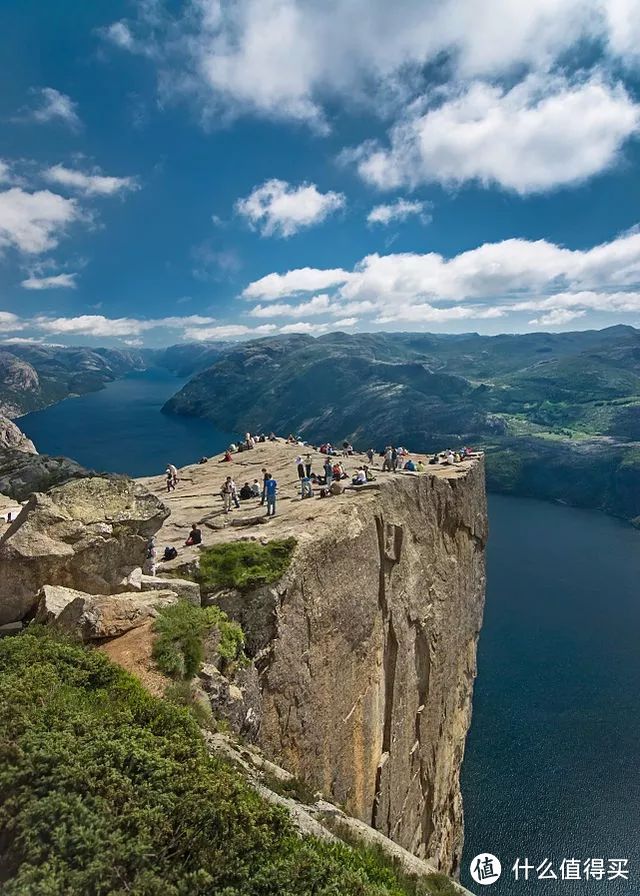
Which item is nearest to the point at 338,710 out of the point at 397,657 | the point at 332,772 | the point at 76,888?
the point at 332,772

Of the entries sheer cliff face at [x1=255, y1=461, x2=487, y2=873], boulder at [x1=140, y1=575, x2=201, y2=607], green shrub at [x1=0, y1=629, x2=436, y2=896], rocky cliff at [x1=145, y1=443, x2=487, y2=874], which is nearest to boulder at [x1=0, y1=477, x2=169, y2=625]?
boulder at [x1=140, y1=575, x2=201, y2=607]

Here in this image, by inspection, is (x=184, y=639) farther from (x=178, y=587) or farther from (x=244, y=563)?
(x=244, y=563)

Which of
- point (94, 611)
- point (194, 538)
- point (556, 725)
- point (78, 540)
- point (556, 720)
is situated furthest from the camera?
point (556, 720)

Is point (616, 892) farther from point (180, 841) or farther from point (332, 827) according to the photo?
point (180, 841)

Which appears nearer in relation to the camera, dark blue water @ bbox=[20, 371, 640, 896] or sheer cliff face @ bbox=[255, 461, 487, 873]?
sheer cliff face @ bbox=[255, 461, 487, 873]

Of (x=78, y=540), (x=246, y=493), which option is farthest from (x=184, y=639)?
(x=246, y=493)

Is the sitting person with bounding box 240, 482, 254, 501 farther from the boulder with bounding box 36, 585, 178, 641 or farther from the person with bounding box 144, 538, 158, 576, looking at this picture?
the boulder with bounding box 36, 585, 178, 641

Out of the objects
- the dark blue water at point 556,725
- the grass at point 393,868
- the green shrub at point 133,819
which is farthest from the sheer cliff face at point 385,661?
the dark blue water at point 556,725
